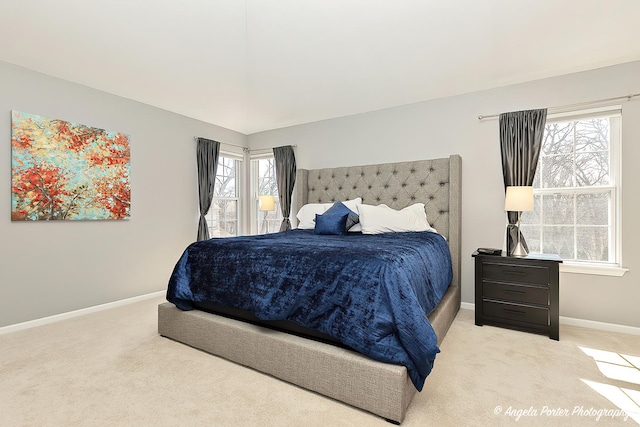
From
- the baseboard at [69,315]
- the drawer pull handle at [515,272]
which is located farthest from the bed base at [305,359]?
the baseboard at [69,315]

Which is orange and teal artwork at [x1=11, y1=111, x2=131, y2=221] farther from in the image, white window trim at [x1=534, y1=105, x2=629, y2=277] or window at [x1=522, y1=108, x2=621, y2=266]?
white window trim at [x1=534, y1=105, x2=629, y2=277]

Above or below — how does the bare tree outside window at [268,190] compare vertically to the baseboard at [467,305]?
above

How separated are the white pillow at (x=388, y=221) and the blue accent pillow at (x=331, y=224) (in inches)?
8.2

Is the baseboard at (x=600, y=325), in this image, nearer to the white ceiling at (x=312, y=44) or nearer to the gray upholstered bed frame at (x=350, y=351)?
the gray upholstered bed frame at (x=350, y=351)

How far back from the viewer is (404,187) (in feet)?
12.0

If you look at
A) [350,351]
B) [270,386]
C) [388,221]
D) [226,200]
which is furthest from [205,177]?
[350,351]

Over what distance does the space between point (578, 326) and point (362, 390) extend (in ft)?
8.37

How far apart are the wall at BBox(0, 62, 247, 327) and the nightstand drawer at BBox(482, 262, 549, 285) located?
147 inches

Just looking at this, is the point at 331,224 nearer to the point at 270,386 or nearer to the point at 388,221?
the point at 388,221

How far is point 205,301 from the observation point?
7.34 ft

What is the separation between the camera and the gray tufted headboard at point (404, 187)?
3.27 m

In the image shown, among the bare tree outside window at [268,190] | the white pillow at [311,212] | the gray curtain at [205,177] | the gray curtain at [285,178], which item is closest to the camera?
the white pillow at [311,212]

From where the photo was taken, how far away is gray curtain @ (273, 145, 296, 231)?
14.9 ft

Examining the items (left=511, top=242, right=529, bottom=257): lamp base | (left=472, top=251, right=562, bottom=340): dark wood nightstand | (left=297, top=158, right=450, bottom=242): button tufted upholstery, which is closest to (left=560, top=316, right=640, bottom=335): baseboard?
(left=472, top=251, right=562, bottom=340): dark wood nightstand
